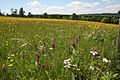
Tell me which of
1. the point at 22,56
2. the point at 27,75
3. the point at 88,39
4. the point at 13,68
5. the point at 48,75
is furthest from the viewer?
the point at 88,39

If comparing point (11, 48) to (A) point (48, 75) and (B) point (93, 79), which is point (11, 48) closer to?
→ (A) point (48, 75)

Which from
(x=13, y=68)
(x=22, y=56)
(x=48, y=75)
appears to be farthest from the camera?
(x=22, y=56)

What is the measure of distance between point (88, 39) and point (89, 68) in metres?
3.07

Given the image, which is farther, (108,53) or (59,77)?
(108,53)

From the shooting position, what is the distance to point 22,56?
196 inches

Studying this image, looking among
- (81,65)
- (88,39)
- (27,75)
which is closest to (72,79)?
(81,65)

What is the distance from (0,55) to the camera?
6.01 meters

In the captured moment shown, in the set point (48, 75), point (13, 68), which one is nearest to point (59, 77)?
point (48, 75)

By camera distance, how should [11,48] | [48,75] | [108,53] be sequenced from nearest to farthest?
[48,75]
[108,53]
[11,48]

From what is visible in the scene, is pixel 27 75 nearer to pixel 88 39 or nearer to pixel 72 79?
pixel 72 79

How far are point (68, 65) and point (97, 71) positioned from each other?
399mm

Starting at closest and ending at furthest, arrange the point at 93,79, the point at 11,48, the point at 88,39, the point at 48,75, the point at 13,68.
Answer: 1. the point at 93,79
2. the point at 48,75
3. the point at 13,68
4. the point at 11,48
5. the point at 88,39

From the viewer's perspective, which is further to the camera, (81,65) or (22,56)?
(22,56)

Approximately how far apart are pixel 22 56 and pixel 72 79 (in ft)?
4.81
